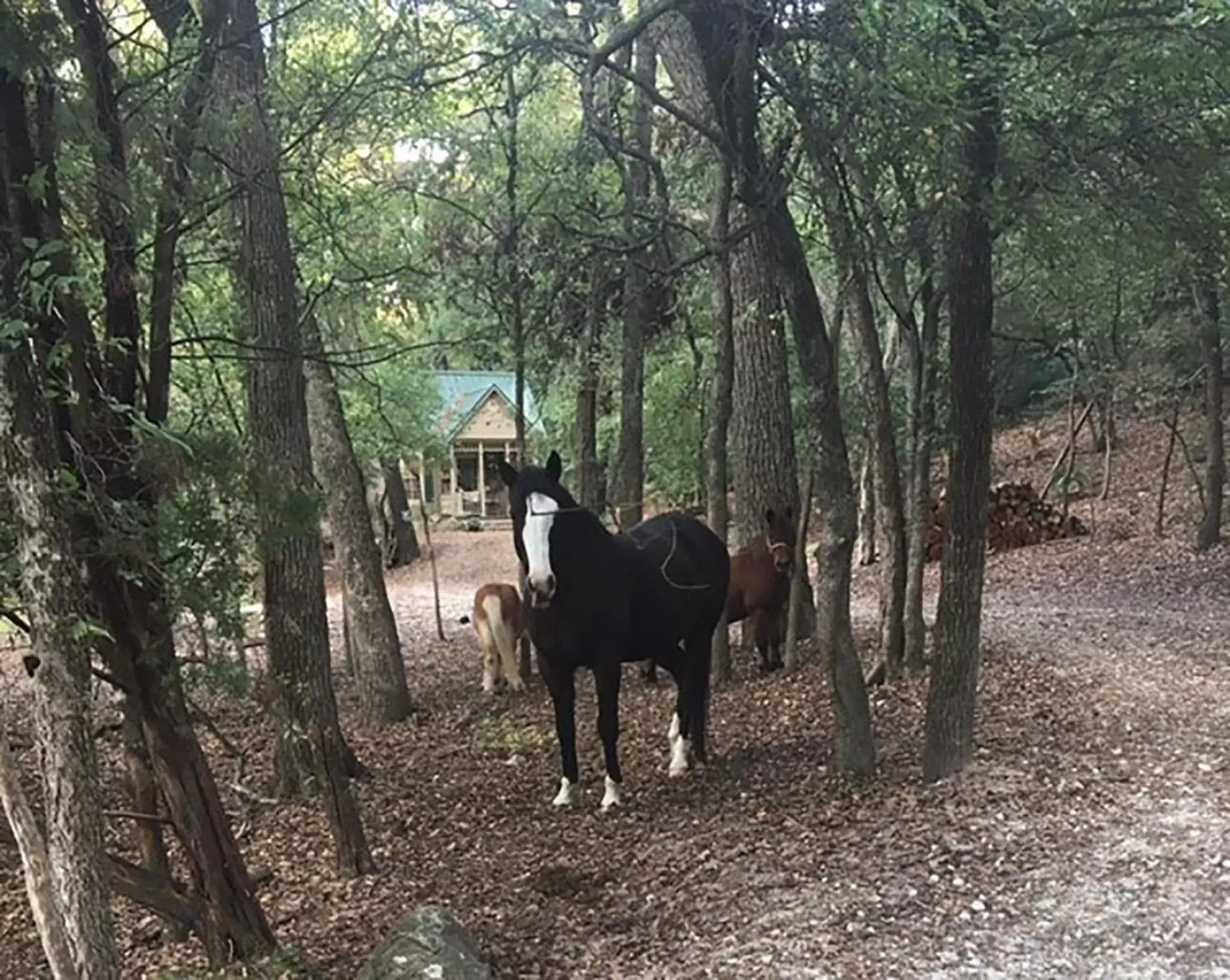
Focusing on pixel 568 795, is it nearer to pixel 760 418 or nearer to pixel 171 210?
pixel 171 210

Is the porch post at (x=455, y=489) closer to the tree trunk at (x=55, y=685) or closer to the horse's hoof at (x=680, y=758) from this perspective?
the horse's hoof at (x=680, y=758)

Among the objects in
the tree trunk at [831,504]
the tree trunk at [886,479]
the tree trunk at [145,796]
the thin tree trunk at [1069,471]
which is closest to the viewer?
the tree trunk at [145,796]

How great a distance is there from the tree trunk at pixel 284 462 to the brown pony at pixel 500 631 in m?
3.73

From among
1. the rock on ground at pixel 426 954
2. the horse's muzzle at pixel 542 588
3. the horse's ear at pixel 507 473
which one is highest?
the horse's ear at pixel 507 473

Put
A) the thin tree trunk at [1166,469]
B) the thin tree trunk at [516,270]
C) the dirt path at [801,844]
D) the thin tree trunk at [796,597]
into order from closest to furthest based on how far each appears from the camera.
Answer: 1. the dirt path at [801,844]
2. the thin tree trunk at [516,270]
3. the thin tree trunk at [796,597]
4. the thin tree trunk at [1166,469]

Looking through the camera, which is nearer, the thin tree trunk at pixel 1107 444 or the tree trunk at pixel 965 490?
the tree trunk at pixel 965 490

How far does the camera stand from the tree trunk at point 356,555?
913 centimetres

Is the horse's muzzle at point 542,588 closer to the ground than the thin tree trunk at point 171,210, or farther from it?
closer to the ground

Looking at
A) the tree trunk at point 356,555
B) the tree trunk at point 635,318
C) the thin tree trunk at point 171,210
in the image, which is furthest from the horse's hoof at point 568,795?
the tree trunk at point 635,318

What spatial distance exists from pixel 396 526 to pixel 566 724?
23.1 m

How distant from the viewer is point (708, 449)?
948cm

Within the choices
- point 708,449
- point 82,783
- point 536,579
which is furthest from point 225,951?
point 708,449

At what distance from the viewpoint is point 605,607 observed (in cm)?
667

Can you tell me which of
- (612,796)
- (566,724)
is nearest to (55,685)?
(566,724)
